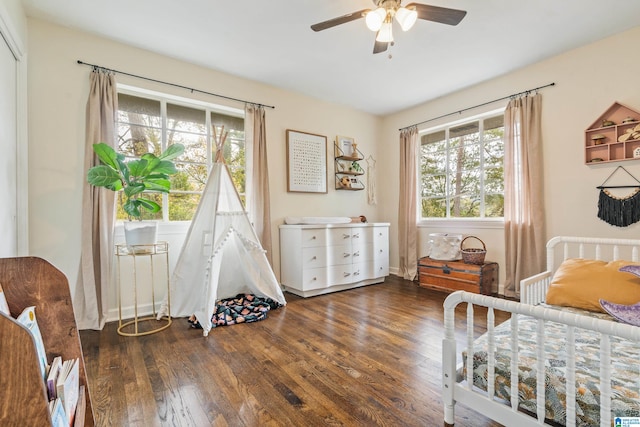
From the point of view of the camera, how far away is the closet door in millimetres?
1938

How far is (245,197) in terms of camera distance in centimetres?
362

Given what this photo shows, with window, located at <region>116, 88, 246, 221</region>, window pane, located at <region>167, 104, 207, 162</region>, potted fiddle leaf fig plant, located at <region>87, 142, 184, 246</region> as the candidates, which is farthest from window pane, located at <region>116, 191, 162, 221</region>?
window pane, located at <region>167, 104, 207, 162</region>

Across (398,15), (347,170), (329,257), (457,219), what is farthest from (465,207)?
(398,15)

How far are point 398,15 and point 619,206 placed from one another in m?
2.68

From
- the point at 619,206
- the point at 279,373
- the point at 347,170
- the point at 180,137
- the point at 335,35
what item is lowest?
the point at 279,373

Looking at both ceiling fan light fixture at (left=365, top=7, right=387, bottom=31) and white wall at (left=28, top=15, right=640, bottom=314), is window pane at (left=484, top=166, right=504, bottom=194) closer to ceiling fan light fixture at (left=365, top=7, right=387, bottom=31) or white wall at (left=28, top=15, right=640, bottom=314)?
white wall at (left=28, top=15, right=640, bottom=314)

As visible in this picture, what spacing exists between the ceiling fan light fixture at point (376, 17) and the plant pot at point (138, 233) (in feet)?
7.68

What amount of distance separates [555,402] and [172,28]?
3503 millimetres

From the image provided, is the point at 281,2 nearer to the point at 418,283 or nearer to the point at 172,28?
the point at 172,28

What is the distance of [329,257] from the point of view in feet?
12.1

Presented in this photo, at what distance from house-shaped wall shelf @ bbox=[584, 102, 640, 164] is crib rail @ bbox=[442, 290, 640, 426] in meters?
2.59

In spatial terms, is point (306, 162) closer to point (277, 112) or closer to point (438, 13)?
point (277, 112)

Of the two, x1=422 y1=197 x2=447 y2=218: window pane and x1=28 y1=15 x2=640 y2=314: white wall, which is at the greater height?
x1=28 y1=15 x2=640 y2=314: white wall

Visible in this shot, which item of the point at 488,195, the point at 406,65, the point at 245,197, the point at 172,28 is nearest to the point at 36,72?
the point at 172,28
